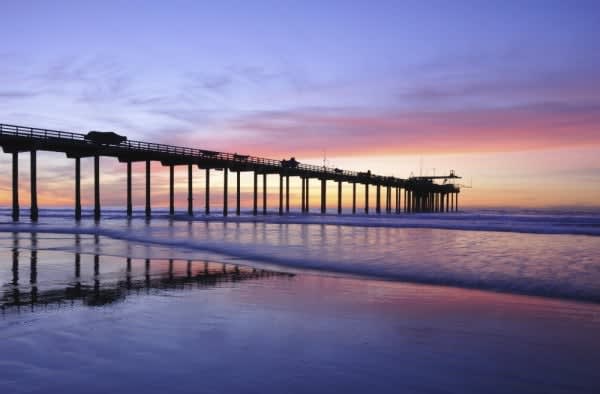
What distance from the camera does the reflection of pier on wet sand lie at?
6.61 meters

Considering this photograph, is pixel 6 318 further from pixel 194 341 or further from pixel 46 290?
pixel 194 341

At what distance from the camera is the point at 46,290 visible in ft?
24.0

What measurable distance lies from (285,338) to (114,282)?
458cm

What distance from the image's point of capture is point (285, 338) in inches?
188

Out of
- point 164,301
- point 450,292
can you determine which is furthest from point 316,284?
point 164,301

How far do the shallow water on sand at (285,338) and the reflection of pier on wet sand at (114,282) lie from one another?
48mm

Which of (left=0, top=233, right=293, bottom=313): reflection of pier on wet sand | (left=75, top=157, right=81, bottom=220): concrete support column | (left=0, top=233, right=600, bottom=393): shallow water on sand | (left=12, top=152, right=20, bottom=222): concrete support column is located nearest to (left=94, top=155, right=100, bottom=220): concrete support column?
(left=75, top=157, right=81, bottom=220): concrete support column

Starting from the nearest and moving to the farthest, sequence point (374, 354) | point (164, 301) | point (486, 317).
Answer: point (374, 354) → point (486, 317) → point (164, 301)

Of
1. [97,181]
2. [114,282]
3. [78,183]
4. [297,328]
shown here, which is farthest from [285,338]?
[97,181]

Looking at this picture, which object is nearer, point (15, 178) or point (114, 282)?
point (114, 282)

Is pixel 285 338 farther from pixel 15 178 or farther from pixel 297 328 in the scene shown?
pixel 15 178

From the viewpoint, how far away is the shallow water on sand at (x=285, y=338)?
3.60 metres

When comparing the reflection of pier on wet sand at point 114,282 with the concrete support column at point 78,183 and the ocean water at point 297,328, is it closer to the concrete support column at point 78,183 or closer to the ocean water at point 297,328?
the ocean water at point 297,328

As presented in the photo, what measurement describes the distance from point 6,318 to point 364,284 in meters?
5.51
